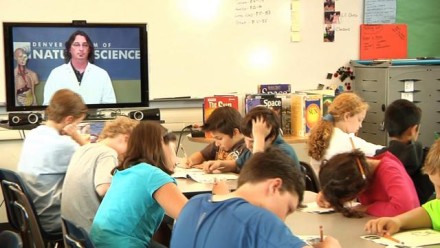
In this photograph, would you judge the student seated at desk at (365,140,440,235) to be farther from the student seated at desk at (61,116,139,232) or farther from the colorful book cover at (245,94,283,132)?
the colorful book cover at (245,94,283,132)

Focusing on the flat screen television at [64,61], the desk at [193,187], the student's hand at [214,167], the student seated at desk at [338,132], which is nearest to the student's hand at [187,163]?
the student's hand at [214,167]

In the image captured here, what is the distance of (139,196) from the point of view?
8.59 feet

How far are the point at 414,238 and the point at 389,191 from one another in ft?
1.31

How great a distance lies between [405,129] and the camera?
3641mm

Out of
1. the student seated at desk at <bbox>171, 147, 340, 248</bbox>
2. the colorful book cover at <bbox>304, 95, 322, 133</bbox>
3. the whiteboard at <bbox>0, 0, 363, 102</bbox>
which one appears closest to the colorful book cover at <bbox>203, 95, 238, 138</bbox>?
the whiteboard at <bbox>0, 0, 363, 102</bbox>

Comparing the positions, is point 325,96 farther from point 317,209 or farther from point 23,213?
point 23,213

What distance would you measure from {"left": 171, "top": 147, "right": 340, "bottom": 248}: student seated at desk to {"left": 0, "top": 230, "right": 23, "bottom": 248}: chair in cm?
75

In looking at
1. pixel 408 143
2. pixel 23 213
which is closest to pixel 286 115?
pixel 408 143

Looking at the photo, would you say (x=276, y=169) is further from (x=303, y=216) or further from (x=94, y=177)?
(x=94, y=177)

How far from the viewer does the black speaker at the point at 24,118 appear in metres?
4.75

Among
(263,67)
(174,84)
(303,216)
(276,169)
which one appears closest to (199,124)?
(174,84)

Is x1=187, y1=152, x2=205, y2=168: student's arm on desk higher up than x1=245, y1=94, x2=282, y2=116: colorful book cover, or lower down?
lower down

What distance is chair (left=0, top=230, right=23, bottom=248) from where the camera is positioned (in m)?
2.33

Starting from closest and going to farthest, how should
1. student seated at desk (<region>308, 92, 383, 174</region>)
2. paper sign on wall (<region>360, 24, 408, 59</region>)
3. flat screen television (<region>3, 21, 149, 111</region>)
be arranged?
student seated at desk (<region>308, 92, 383, 174</region>)
flat screen television (<region>3, 21, 149, 111</region>)
paper sign on wall (<region>360, 24, 408, 59</region>)
